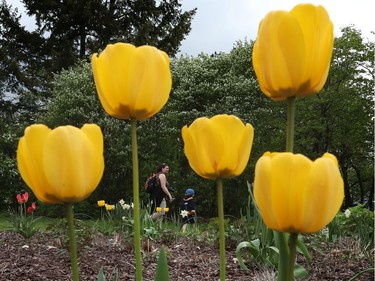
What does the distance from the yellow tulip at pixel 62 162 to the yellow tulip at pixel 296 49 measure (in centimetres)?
33

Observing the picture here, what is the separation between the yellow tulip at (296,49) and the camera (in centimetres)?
101

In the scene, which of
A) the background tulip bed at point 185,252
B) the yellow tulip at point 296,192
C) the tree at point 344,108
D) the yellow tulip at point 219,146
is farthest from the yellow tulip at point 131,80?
the tree at point 344,108

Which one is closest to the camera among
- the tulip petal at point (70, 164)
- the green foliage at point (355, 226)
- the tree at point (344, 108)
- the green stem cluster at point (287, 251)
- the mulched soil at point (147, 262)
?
the green stem cluster at point (287, 251)

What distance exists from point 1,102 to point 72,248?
79.2 ft

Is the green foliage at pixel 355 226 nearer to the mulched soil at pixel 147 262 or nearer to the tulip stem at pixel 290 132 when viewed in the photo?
the mulched soil at pixel 147 262

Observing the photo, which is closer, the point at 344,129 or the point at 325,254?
the point at 325,254

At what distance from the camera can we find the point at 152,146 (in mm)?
17562

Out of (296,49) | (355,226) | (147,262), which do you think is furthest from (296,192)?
(355,226)

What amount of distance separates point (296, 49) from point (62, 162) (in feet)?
1.46

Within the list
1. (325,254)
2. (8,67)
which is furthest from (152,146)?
(325,254)

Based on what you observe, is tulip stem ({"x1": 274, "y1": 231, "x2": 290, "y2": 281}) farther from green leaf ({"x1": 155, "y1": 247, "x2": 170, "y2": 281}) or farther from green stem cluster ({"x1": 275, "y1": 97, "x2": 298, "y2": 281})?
green leaf ({"x1": 155, "y1": 247, "x2": 170, "y2": 281})

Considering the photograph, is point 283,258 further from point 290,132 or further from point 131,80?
point 131,80

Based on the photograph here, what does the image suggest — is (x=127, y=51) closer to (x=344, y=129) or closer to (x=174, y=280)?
(x=174, y=280)

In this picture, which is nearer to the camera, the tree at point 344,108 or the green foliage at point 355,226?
the green foliage at point 355,226
